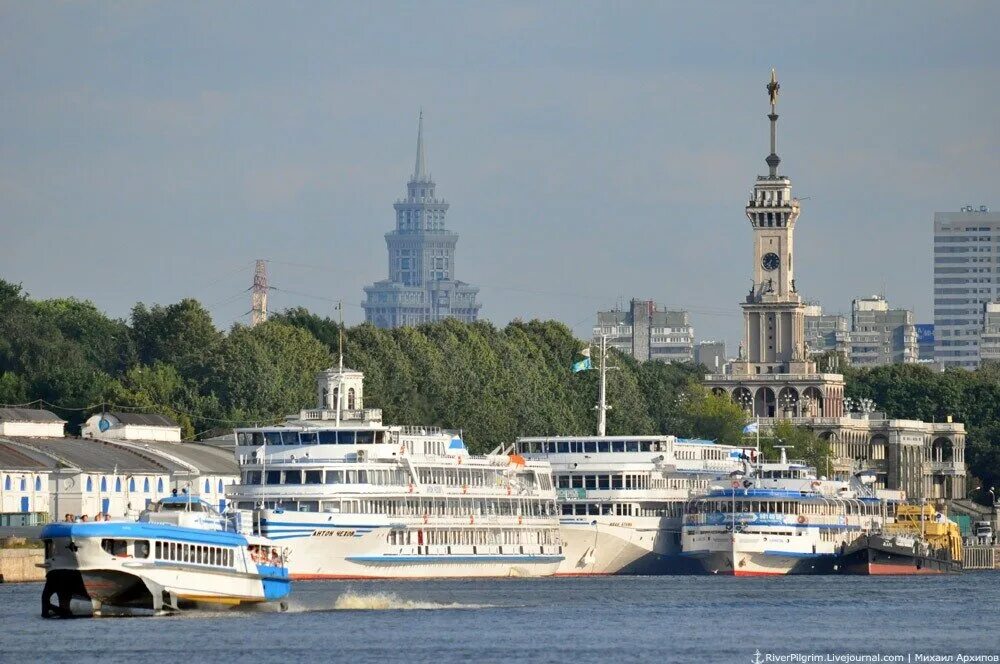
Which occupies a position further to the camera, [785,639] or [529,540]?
[529,540]

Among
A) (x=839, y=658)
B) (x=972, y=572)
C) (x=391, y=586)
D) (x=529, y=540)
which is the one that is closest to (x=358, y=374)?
(x=529, y=540)

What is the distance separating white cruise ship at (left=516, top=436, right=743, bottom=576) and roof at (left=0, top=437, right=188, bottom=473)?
21.2 metres

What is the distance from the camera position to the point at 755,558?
160 metres

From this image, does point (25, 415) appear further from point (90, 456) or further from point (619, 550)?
point (619, 550)

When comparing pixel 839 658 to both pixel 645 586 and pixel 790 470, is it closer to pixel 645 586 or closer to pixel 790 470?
pixel 645 586

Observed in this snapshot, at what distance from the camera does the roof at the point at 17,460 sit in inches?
6107

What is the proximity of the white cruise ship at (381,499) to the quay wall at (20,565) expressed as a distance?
9815 mm

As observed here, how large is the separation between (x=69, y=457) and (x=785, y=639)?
223 ft

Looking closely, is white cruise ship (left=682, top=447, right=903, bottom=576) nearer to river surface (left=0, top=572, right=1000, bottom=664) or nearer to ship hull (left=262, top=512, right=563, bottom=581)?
ship hull (left=262, top=512, right=563, bottom=581)

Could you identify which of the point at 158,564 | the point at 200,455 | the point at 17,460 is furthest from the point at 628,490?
the point at 158,564

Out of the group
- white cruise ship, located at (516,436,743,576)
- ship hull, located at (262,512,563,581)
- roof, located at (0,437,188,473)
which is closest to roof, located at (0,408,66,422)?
roof, located at (0,437,188,473)

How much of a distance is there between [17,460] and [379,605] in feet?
140

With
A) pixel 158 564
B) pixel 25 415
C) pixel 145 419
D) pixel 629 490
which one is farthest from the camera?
pixel 145 419

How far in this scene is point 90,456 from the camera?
164 metres
